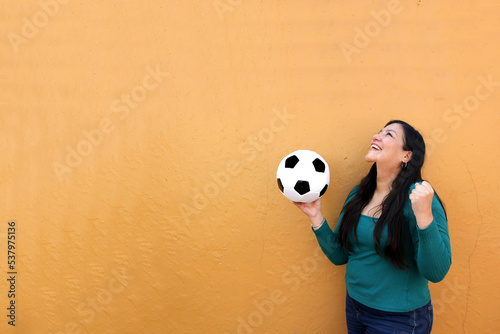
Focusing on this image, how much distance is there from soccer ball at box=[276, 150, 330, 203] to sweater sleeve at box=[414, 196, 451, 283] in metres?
0.52

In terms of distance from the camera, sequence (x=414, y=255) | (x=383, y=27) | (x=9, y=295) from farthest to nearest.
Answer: (x=9, y=295), (x=383, y=27), (x=414, y=255)

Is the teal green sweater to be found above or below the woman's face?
below

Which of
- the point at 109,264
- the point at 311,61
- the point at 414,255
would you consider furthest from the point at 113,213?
the point at 414,255

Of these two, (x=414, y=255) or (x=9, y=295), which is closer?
(x=414, y=255)

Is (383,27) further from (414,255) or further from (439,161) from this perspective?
(414,255)

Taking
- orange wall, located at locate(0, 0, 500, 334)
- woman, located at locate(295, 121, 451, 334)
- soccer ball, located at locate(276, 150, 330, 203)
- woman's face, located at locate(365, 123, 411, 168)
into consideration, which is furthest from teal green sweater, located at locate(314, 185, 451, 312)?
Answer: orange wall, located at locate(0, 0, 500, 334)

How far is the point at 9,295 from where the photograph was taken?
246 cm

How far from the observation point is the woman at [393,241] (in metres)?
1.68

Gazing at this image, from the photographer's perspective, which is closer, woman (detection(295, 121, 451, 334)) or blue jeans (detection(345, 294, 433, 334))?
woman (detection(295, 121, 451, 334))

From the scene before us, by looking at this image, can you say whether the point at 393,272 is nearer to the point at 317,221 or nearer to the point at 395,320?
the point at 395,320

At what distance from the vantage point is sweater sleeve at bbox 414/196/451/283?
163 centimetres

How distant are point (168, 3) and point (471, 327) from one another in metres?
2.74

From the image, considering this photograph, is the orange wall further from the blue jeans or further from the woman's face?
the blue jeans

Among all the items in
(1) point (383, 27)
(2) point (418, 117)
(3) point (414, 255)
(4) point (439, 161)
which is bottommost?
(3) point (414, 255)
